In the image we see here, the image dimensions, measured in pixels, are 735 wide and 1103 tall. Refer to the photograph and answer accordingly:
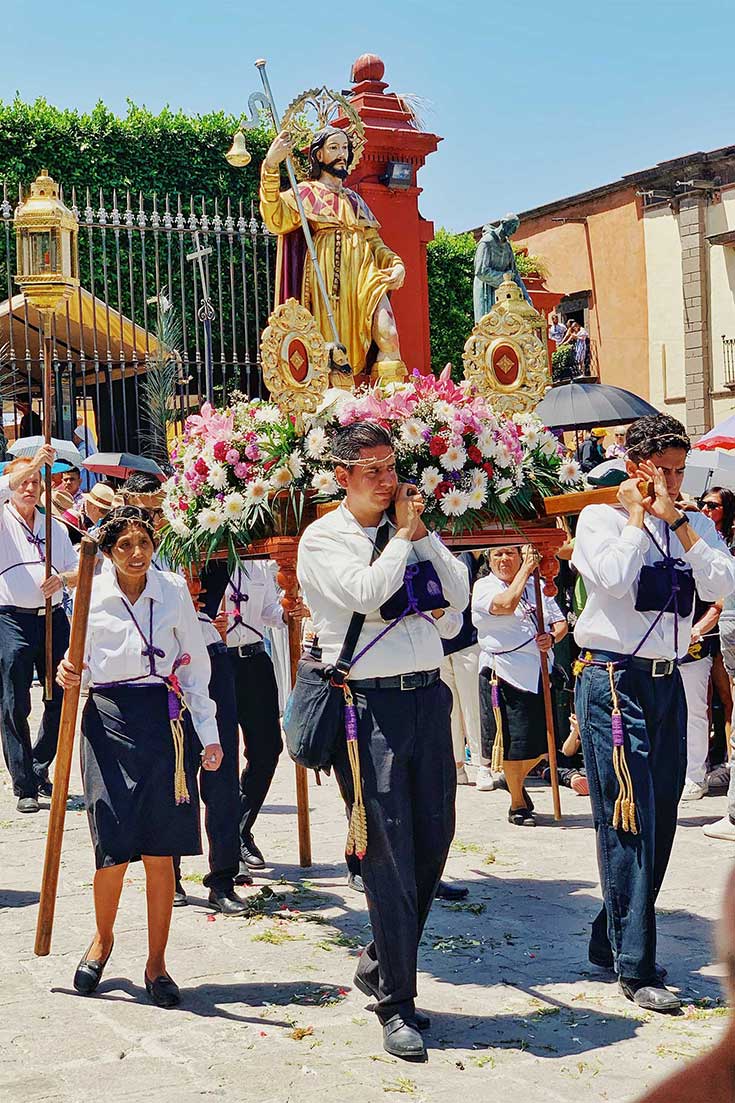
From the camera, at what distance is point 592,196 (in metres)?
35.8

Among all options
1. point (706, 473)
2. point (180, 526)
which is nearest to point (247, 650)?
point (180, 526)

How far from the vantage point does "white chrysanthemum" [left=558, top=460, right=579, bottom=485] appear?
6.46 metres

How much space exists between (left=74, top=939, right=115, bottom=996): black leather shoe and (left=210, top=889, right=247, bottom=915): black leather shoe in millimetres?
1187

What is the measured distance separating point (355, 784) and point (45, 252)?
9.86 feet

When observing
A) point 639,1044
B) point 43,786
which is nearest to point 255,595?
point 43,786

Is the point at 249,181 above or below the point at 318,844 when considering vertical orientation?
above

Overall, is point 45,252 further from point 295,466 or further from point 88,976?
point 88,976

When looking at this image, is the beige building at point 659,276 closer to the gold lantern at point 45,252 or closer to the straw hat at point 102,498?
the straw hat at point 102,498

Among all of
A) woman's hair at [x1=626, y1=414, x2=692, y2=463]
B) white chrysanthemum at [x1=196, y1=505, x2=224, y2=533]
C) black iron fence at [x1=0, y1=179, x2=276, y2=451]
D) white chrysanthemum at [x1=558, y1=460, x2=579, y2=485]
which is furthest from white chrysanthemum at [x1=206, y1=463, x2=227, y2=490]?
black iron fence at [x1=0, y1=179, x2=276, y2=451]

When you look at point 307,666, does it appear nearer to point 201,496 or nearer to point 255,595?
point 201,496

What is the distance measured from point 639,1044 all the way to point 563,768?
498cm

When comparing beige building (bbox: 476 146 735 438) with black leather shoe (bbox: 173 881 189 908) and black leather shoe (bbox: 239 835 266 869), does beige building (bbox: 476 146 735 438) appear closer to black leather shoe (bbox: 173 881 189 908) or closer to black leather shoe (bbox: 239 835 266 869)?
black leather shoe (bbox: 239 835 266 869)

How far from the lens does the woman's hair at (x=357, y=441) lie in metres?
5.23

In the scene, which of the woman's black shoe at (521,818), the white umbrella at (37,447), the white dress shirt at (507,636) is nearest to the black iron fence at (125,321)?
the white umbrella at (37,447)
